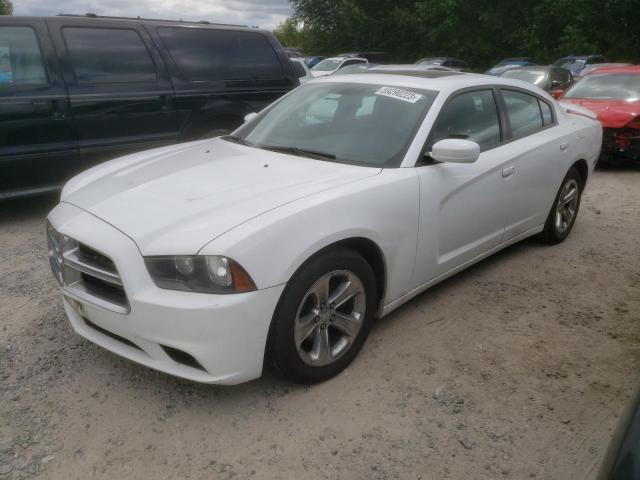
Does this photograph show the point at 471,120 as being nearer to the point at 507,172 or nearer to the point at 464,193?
the point at 507,172

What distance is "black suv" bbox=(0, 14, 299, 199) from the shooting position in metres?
4.99

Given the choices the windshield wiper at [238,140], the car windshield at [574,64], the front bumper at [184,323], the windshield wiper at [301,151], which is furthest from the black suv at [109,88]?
the car windshield at [574,64]

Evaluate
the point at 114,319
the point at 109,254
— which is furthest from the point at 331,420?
the point at 109,254

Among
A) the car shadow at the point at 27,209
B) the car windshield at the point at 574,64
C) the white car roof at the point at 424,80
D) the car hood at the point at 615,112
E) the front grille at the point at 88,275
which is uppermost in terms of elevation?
the white car roof at the point at 424,80

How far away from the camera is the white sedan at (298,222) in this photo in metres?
2.38

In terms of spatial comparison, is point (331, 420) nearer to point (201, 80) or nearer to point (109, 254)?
point (109, 254)

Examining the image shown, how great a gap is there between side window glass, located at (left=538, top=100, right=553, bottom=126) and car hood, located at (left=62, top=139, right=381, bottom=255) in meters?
2.19

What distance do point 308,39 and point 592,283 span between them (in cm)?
3716

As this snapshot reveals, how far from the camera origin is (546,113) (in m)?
4.54

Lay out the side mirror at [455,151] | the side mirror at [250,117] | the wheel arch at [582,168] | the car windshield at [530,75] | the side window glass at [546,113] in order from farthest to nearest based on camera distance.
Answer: the car windshield at [530,75] < the wheel arch at [582,168] < the side window glass at [546,113] < the side mirror at [250,117] < the side mirror at [455,151]

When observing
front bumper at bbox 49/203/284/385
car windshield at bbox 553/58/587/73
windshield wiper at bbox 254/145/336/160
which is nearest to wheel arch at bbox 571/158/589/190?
windshield wiper at bbox 254/145/336/160

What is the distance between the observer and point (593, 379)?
296 centimetres

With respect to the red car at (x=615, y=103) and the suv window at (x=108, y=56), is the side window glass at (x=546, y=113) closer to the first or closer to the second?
the red car at (x=615, y=103)

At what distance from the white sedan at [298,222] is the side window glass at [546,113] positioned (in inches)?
13.7
